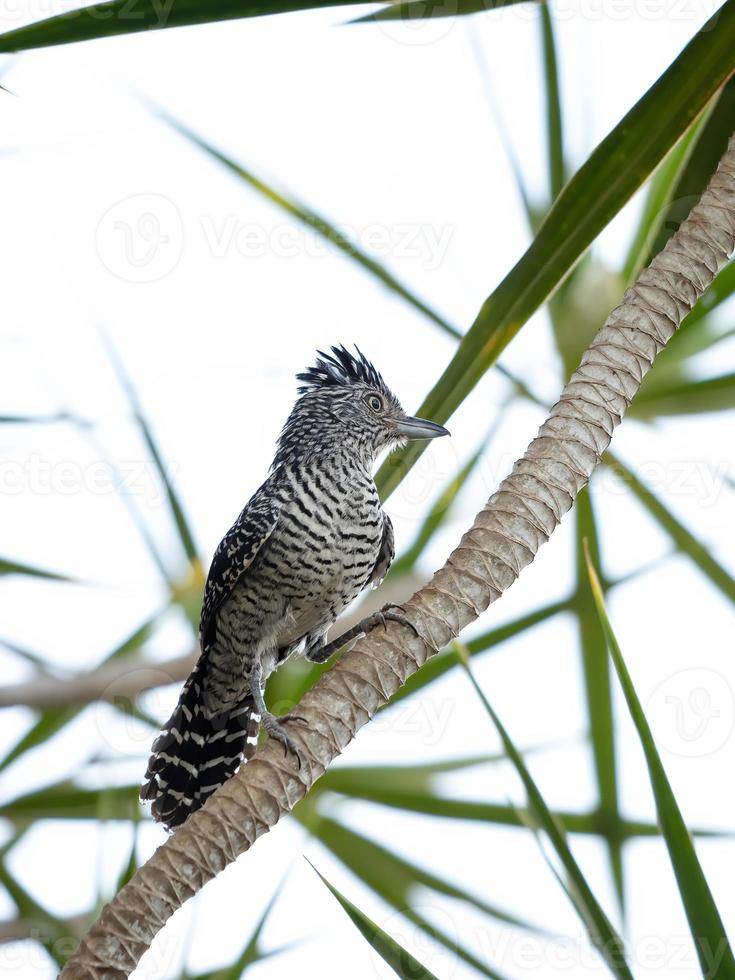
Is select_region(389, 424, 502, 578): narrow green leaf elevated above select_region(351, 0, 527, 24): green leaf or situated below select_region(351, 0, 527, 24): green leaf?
below

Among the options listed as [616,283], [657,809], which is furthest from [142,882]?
[616,283]

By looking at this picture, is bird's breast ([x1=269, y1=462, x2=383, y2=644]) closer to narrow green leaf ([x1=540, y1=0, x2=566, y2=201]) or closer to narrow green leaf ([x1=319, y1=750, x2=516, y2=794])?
narrow green leaf ([x1=319, y1=750, x2=516, y2=794])

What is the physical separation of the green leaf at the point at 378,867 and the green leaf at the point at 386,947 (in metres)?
1.83

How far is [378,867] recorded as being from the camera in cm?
387

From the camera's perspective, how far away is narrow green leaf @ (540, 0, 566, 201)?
3.81 meters

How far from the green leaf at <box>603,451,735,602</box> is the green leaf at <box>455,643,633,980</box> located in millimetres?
1580

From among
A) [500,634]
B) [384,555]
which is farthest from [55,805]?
[500,634]

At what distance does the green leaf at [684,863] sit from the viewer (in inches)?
74.1

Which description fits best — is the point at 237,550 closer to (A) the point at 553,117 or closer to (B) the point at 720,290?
(B) the point at 720,290

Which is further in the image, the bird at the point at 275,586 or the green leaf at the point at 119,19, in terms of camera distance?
the bird at the point at 275,586

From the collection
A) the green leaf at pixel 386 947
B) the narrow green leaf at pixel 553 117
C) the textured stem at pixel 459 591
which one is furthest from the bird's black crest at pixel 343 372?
the green leaf at pixel 386 947

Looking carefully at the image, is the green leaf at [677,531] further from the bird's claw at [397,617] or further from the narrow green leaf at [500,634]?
the bird's claw at [397,617]

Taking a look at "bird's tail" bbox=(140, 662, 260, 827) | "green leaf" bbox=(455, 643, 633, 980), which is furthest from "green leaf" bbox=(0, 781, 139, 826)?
"green leaf" bbox=(455, 643, 633, 980)

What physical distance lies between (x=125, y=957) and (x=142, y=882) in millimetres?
139
